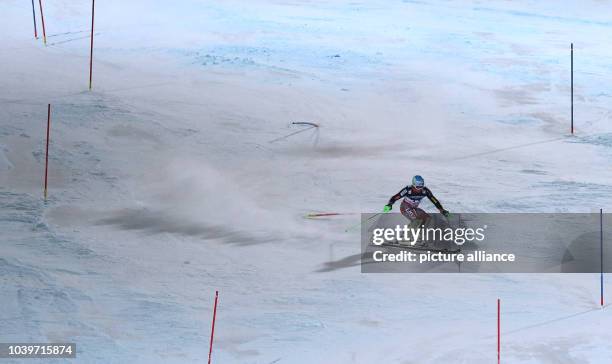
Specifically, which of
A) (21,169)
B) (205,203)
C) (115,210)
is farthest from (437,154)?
(21,169)

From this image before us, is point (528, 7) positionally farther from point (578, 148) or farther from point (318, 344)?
point (318, 344)

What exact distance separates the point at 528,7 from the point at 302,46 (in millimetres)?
8403

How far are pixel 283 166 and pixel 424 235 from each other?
4.26 metres

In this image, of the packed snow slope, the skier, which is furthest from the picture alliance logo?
the packed snow slope

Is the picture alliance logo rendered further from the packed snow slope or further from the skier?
the packed snow slope

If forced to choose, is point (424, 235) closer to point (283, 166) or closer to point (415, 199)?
point (415, 199)

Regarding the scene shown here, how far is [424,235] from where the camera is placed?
1393cm

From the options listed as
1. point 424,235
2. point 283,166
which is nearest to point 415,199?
point 424,235

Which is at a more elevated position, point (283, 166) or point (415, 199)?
point (283, 166)

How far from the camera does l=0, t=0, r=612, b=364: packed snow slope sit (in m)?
11.7

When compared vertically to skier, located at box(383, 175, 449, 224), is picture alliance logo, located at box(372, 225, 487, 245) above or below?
below

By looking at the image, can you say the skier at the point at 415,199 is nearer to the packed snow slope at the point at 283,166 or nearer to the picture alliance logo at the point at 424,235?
the picture alliance logo at the point at 424,235

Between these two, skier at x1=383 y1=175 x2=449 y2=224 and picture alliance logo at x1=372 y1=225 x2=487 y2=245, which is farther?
picture alliance logo at x1=372 y1=225 x2=487 y2=245

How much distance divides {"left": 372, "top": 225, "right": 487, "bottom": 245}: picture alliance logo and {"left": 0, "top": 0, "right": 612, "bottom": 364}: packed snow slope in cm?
49
